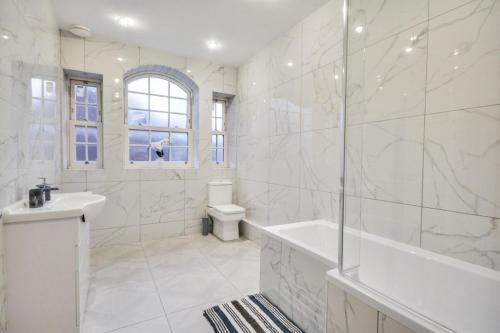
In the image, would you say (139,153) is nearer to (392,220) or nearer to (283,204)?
(283,204)

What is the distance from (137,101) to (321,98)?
8.48ft

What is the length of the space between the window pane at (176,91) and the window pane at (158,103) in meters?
0.15

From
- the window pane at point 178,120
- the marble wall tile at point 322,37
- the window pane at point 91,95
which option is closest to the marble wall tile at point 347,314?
the marble wall tile at point 322,37

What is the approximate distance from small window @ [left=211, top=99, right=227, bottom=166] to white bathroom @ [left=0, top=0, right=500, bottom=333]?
2.25 ft

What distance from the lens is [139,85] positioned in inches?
141

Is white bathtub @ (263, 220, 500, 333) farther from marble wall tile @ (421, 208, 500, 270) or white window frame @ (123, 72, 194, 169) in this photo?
white window frame @ (123, 72, 194, 169)

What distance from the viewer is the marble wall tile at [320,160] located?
2.27 meters

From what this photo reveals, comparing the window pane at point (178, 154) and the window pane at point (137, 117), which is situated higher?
the window pane at point (137, 117)

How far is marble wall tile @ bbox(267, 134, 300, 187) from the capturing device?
9.03 feet

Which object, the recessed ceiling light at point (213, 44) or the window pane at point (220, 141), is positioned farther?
the window pane at point (220, 141)

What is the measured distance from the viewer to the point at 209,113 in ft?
12.6

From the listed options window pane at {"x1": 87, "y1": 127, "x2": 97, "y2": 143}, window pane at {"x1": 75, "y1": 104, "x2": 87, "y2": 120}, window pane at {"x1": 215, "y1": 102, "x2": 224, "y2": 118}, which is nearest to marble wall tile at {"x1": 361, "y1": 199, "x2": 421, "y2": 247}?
window pane at {"x1": 215, "y1": 102, "x2": 224, "y2": 118}

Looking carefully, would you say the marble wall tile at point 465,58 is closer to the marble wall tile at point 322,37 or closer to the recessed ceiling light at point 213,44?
the marble wall tile at point 322,37

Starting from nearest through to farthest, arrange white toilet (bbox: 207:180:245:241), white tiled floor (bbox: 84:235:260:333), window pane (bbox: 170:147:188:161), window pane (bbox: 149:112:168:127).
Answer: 1. white tiled floor (bbox: 84:235:260:333)
2. white toilet (bbox: 207:180:245:241)
3. window pane (bbox: 149:112:168:127)
4. window pane (bbox: 170:147:188:161)
